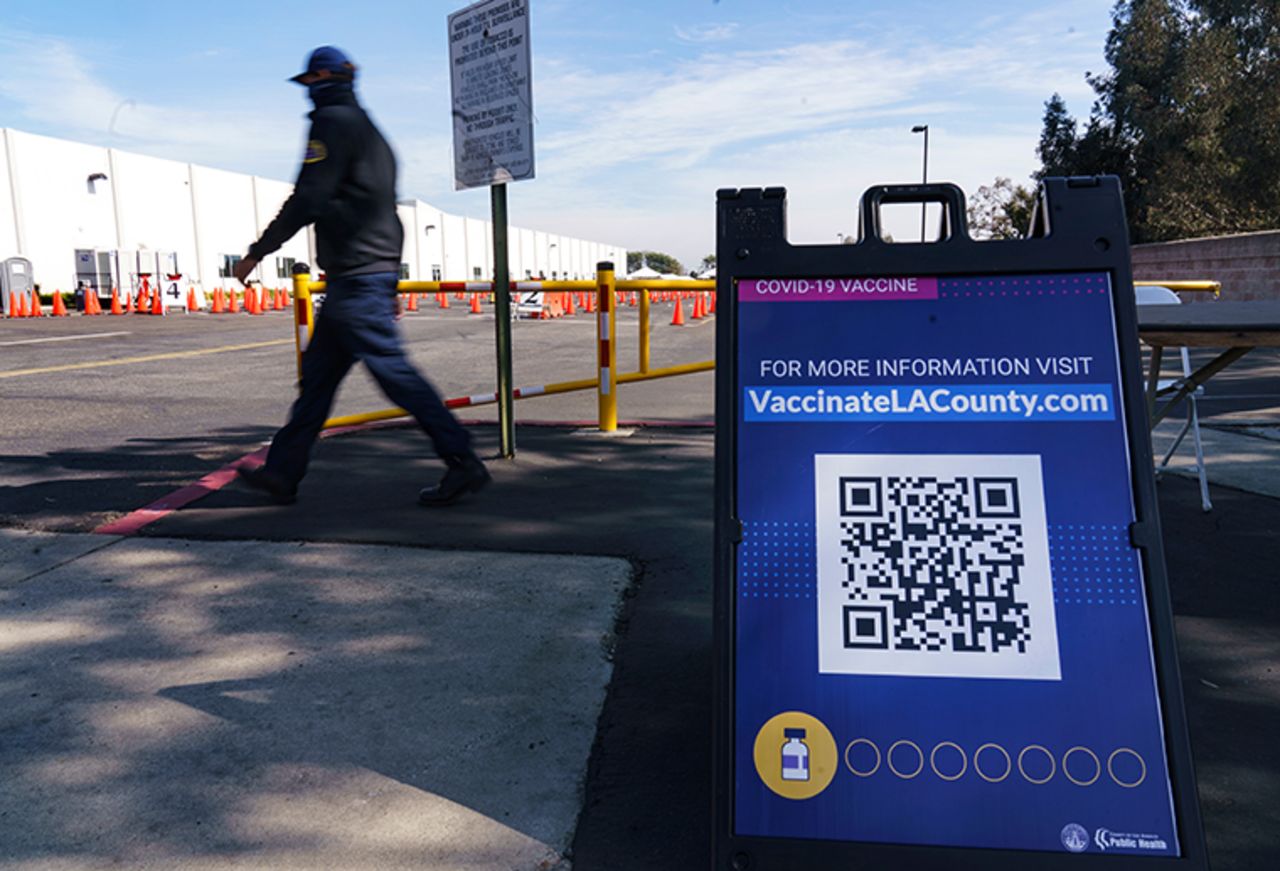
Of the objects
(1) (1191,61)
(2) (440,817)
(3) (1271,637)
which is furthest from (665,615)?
(1) (1191,61)

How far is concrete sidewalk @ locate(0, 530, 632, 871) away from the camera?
222 cm

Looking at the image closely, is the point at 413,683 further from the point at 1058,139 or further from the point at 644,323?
the point at 1058,139

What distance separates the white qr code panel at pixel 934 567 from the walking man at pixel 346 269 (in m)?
2.92

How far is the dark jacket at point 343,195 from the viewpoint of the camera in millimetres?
4379

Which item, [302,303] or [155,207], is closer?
[302,303]

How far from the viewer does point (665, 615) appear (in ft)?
11.7

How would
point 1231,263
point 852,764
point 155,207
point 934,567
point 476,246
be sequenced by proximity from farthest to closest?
point 476,246 → point 155,207 → point 1231,263 → point 934,567 → point 852,764

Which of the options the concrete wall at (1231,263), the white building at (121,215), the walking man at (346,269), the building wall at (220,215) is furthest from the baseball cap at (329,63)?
the building wall at (220,215)

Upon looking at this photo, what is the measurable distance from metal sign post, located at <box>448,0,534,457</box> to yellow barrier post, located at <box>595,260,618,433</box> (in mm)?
767

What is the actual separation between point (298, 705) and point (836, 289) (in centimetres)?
185

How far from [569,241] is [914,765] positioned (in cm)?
12497

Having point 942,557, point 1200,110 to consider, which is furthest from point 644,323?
point 1200,110

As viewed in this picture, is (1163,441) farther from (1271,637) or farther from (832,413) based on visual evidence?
(832,413)

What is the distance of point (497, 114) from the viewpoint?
6.16 meters
